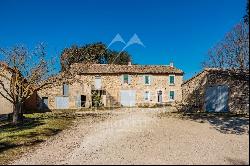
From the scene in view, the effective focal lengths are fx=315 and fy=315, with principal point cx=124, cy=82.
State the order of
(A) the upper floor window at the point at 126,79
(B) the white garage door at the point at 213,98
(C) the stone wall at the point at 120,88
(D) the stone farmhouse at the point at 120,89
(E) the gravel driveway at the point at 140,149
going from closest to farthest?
(E) the gravel driveway at the point at 140,149 < (B) the white garage door at the point at 213,98 < (D) the stone farmhouse at the point at 120,89 < (C) the stone wall at the point at 120,88 < (A) the upper floor window at the point at 126,79

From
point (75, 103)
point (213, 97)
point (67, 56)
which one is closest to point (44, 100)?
point (75, 103)

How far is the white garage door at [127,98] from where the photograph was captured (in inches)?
1935

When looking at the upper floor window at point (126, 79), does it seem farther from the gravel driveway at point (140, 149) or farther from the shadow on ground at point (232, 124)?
the gravel driveway at point (140, 149)

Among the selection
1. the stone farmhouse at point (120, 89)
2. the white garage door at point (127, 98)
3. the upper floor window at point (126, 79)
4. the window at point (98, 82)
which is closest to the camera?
the stone farmhouse at point (120, 89)

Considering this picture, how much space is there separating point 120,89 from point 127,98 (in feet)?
5.86

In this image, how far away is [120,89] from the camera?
49.3m

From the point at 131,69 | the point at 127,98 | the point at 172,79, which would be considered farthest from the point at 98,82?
the point at 172,79

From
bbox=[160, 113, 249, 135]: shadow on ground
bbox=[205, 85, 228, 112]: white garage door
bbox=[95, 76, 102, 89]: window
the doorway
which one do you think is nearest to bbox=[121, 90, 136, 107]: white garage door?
bbox=[95, 76, 102, 89]: window

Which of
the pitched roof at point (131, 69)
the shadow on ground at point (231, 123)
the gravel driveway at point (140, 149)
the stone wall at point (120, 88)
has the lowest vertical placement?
the gravel driveway at point (140, 149)

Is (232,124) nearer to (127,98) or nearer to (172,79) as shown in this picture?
(127,98)

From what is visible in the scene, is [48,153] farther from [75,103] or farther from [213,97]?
[75,103]

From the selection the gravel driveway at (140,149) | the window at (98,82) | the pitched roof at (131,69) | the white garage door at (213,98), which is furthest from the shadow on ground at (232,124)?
the window at (98,82)

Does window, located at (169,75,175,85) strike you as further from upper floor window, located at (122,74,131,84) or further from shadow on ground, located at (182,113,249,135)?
shadow on ground, located at (182,113,249,135)

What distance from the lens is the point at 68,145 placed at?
14.4 meters
